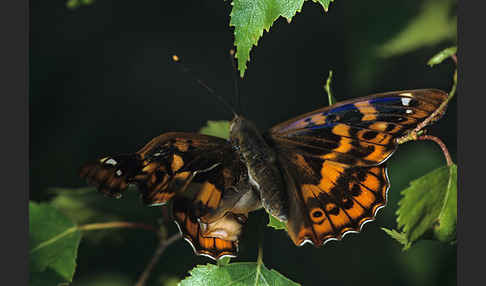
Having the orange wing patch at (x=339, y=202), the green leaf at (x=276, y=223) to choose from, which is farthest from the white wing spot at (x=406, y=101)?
the green leaf at (x=276, y=223)

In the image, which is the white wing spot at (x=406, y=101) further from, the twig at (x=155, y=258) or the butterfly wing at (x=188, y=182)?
the twig at (x=155, y=258)

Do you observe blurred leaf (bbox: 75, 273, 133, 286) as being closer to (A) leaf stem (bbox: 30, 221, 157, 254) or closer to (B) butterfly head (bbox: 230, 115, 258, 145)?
(A) leaf stem (bbox: 30, 221, 157, 254)

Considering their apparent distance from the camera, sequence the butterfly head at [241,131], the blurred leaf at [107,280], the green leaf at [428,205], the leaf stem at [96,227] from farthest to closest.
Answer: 1. the blurred leaf at [107,280]
2. the leaf stem at [96,227]
3. the butterfly head at [241,131]
4. the green leaf at [428,205]

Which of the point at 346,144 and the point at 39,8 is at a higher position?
the point at 39,8

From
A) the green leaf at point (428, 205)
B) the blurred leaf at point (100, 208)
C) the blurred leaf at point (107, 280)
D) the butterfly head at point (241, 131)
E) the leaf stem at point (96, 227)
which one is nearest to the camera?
the green leaf at point (428, 205)

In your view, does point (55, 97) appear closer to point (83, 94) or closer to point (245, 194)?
point (83, 94)

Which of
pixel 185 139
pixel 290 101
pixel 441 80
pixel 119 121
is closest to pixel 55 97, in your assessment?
pixel 119 121

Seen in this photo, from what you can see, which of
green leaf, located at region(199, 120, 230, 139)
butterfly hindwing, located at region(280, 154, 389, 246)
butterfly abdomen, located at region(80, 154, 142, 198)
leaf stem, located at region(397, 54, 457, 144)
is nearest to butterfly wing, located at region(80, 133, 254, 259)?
butterfly abdomen, located at region(80, 154, 142, 198)

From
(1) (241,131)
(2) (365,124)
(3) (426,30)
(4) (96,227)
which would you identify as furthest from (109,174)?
(3) (426,30)
